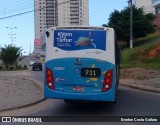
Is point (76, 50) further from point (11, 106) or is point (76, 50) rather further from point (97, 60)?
point (11, 106)

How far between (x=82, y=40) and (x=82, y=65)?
2.88ft

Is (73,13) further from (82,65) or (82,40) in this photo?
(82,65)

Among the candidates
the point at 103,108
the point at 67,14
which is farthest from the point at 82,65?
the point at 67,14

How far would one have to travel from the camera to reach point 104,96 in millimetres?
14102

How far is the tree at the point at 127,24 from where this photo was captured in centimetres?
6538

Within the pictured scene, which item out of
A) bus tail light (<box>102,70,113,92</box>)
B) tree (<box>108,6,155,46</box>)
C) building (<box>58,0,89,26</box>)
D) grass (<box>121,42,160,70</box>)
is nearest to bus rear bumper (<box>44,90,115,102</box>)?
bus tail light (<box>102,70,113,92</box>)

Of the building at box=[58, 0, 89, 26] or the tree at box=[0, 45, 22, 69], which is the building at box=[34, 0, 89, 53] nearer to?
the building at box=[58, 0, 89, 26]

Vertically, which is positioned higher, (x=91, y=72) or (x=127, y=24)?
(x=127, y=24)

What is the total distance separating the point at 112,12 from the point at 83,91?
57.5 meters

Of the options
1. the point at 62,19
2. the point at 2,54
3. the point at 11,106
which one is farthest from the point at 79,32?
the point at 2,54

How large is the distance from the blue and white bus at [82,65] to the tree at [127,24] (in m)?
51.3

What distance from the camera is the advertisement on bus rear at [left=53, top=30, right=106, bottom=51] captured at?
14336mm

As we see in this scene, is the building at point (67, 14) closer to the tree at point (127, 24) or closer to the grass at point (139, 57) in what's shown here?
the tree at point (127, 24)

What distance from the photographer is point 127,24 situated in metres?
65.8
